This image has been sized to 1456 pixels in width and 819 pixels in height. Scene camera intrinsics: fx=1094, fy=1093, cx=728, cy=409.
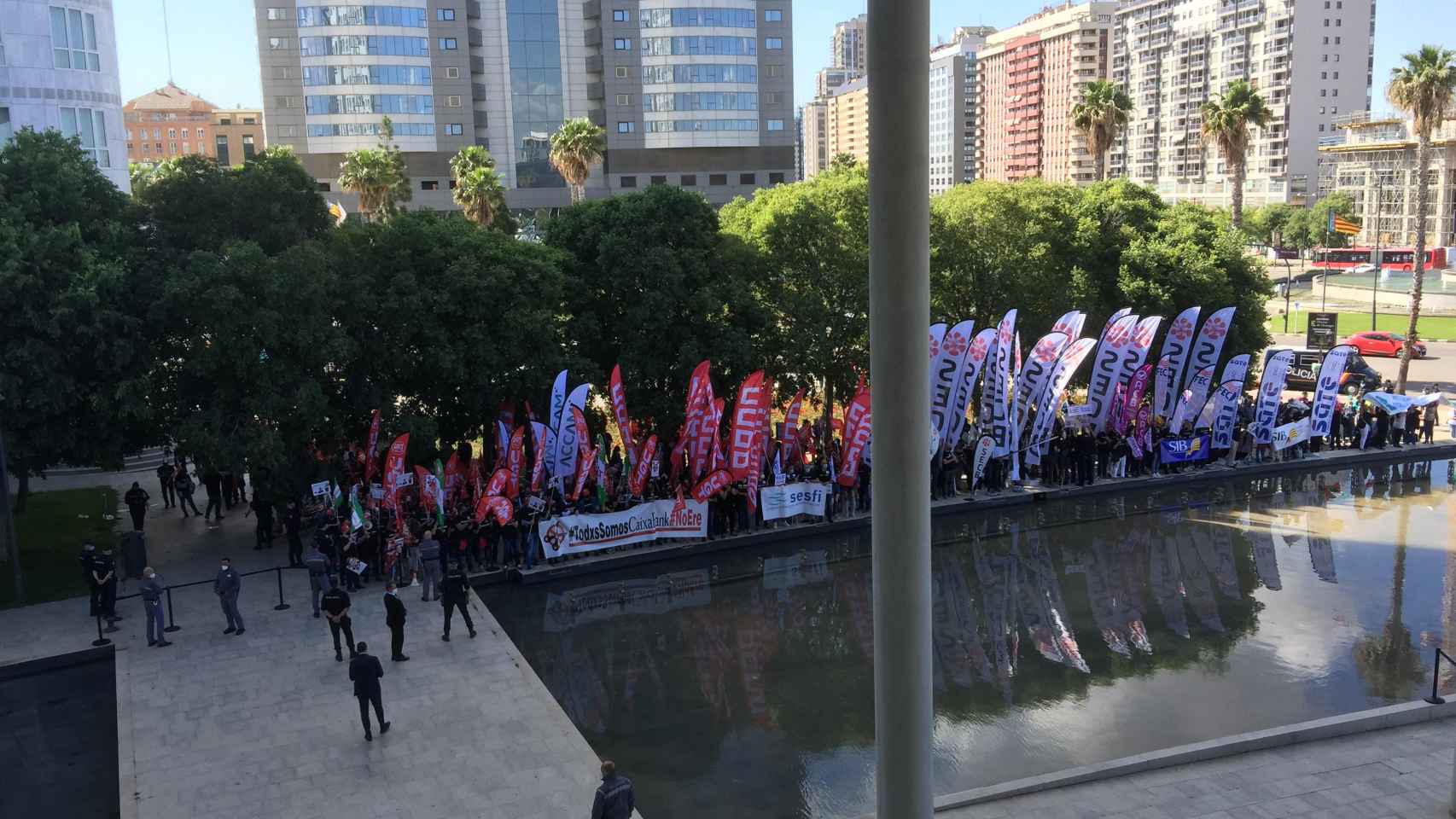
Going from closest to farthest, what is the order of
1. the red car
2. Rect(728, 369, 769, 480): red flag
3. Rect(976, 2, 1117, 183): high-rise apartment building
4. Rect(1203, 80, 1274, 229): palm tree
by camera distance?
1. Rect(728, 369, 769, 480): red flag
2. the red car
3. Rect(1203, 80, 1274, 229): palm tree
4. Rect(976, 2, 1117, 183): high-rise apartment building

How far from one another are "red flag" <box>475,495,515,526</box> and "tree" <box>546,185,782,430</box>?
4858 millimetres

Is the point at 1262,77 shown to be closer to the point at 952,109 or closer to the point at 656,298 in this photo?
the point at 952,109

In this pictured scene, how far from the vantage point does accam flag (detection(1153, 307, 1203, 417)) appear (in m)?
29.3

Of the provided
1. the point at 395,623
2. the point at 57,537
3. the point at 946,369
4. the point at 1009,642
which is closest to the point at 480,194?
the point at 57,537

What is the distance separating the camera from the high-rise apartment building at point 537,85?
82.9 meters

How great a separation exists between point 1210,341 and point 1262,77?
121 metres

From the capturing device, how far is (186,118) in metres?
172

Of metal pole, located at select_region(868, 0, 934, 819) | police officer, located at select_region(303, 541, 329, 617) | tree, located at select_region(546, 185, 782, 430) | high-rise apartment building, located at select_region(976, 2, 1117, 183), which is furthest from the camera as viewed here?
high-rise apartment building, located at select_region(976, 2, 1117, 183)

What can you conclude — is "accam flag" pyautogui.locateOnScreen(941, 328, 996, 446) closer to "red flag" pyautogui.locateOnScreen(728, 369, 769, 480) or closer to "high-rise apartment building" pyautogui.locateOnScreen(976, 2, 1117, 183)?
"red flag" pyautogui.locateOnScreen(728, 369, 769, 480)

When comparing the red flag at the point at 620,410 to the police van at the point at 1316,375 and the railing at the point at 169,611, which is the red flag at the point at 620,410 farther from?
the police van at the point at 1316,375

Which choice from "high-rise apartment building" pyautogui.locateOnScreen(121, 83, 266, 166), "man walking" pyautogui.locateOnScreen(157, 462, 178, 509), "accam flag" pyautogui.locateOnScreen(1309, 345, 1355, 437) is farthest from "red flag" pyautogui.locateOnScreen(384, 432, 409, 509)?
"high-rise apartment building" pyautogui.locateOnScreen(121, 83, 266, 166)

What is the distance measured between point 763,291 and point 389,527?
39.5 ft

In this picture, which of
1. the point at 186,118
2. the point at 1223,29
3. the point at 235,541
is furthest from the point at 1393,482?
the point at 186,118

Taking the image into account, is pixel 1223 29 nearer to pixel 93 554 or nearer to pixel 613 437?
pixel 613 437
